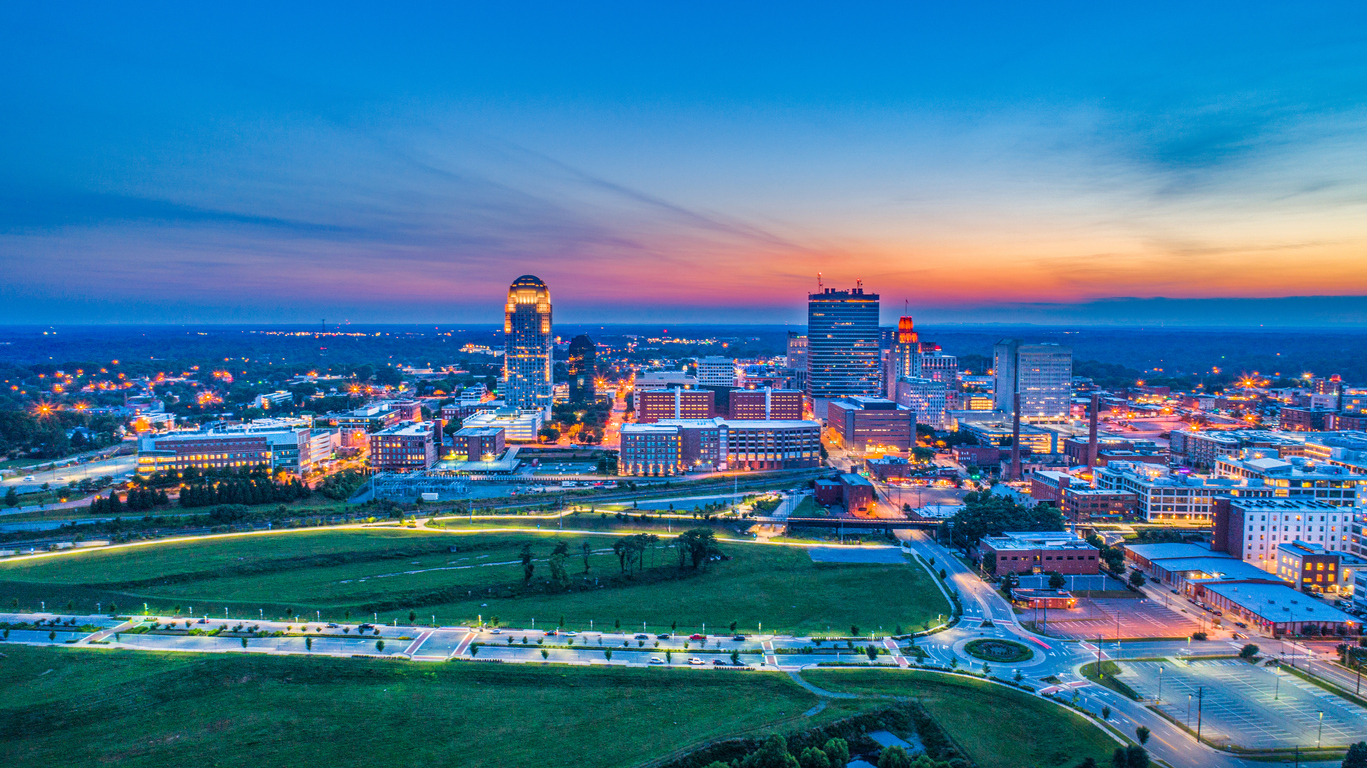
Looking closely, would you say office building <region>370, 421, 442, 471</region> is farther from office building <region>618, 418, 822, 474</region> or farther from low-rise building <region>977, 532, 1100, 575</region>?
low-rise building <region>977, 532, 1100, 575</region>

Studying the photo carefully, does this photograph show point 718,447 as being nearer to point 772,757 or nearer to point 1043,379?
point 1043,379

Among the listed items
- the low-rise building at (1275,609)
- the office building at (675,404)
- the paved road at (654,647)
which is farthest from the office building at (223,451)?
the low-rise building at (1275,609)

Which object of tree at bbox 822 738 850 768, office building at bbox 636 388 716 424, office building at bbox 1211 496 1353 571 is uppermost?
office building at bbox 636 388 716 424

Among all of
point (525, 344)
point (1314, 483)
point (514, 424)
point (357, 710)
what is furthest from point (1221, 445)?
point (525, 344)

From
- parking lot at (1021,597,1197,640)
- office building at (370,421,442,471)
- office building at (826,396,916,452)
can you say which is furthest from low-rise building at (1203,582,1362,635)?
office building at (370,421,442,471)

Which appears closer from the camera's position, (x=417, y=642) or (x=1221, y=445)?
(x=417, y=642)

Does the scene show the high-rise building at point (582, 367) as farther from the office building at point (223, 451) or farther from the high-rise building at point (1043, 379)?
the high-rise building at point (1043, 379)

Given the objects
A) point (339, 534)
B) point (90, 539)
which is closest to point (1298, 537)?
point (339, 534)
